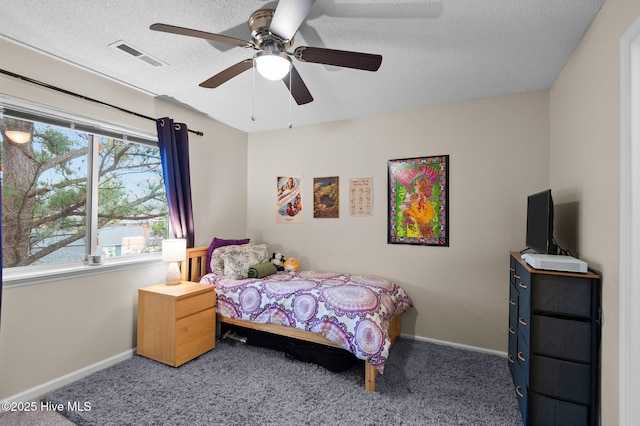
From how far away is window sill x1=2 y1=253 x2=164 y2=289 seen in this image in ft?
7.04

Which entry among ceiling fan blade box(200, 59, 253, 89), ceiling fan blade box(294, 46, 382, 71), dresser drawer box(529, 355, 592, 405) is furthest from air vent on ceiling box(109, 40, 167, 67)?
dresser drawer box(529, 355, 592, 405)

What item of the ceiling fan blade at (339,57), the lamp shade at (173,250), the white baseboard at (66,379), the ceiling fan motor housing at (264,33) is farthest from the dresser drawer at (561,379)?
the white baseboard at (66,379)

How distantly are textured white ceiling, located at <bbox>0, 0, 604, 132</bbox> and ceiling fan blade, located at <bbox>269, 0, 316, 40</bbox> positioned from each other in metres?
0.28

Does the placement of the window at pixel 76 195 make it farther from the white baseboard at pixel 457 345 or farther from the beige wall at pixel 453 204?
the white baseboard at pixel 457 345

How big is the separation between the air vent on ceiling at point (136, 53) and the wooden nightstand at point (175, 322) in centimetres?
192

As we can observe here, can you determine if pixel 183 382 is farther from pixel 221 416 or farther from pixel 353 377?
pixel 353 377

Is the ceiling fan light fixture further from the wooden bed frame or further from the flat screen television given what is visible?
the wooden bed frame

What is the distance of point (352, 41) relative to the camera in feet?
Answer: 6.65

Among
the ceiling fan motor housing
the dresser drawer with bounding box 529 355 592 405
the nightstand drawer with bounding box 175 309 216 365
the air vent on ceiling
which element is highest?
the air vent on ceiling

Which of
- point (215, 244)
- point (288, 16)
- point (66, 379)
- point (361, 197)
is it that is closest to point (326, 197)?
point (361, 197)

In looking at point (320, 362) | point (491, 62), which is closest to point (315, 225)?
point (320, 362)

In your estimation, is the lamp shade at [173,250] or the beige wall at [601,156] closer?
the beige wall at [601,156]

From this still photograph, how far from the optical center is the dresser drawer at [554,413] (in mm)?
→ 1658

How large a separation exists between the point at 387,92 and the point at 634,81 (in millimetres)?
1793
